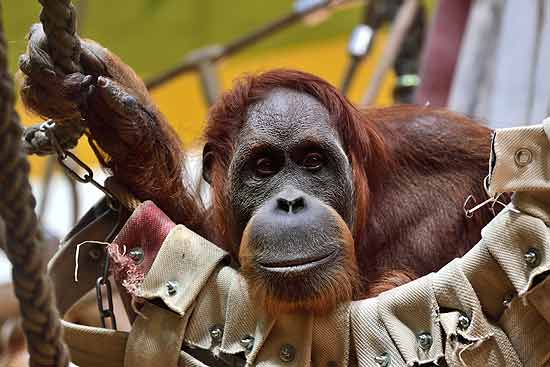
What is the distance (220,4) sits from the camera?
6016 millimetres

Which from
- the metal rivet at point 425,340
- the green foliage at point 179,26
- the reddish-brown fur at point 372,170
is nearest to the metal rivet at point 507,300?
the metal rivet at point 425,340

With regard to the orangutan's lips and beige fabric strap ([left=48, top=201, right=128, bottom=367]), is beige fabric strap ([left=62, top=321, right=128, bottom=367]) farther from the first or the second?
the orangutan's lips

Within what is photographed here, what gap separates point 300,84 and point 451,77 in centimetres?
165

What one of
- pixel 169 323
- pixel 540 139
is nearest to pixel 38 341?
pixel 169 323

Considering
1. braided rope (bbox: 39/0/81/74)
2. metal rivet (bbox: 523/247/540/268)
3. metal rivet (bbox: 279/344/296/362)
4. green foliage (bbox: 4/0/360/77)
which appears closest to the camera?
braided rope (bbox: 39/0/81/74)

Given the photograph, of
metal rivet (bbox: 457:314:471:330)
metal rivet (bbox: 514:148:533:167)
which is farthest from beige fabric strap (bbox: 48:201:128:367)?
metal rivet (bbox: 514:148:533:167)

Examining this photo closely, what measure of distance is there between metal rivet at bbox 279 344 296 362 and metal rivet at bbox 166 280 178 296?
221 millimetres

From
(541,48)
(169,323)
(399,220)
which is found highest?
(541,48)

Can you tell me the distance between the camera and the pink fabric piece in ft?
5.55

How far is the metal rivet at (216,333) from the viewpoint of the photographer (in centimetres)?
165

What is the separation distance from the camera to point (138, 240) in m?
1.73

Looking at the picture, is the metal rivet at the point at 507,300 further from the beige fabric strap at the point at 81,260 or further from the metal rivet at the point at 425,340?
the beige fabric strap at the point at 81,260

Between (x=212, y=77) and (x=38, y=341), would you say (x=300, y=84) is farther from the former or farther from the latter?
(x=212, y=77)

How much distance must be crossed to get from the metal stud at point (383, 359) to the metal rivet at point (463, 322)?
0.44 ft
